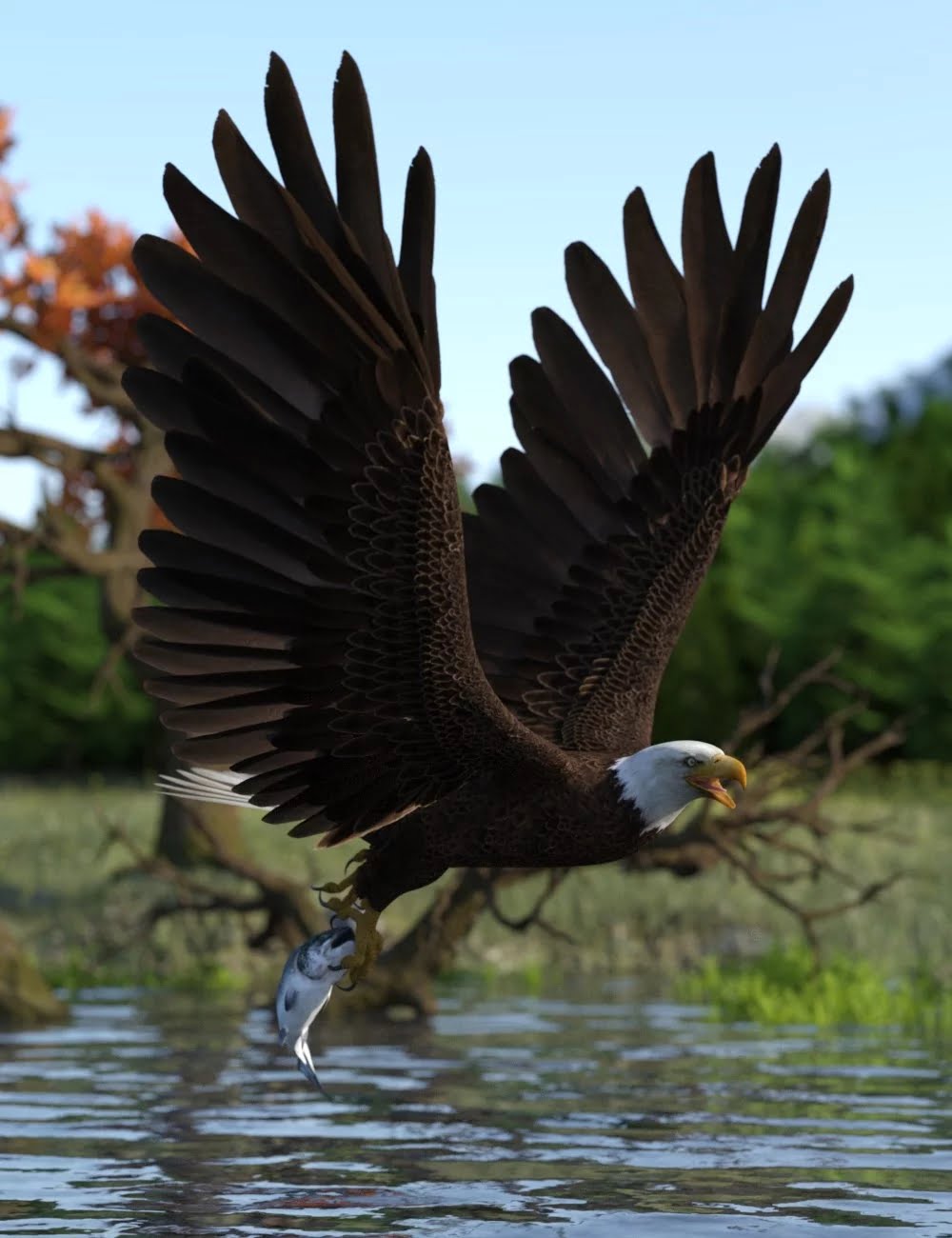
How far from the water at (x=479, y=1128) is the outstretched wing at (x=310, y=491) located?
61.9 inches

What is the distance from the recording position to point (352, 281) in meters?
6.18

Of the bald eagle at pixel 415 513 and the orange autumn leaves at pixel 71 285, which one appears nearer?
the bald eagle at pixel 415 513

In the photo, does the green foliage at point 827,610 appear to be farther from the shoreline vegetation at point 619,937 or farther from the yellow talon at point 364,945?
the yellow talon at point 364,945

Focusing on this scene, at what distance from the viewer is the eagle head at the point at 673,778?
7055mm

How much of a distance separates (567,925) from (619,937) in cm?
43

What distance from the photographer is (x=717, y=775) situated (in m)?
7.05

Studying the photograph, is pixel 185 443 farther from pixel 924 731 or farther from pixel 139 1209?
pixel 924 731

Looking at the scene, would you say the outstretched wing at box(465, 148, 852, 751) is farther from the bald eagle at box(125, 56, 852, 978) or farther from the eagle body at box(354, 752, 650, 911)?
the eagle body at box(354, 752, 650, 911)

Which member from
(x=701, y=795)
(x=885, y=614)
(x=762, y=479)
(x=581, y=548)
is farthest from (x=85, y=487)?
(x=762, y=479)

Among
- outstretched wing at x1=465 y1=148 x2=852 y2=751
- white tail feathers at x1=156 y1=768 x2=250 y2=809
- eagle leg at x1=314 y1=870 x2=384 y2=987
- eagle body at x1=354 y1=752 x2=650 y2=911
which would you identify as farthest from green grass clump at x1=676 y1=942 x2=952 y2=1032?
white tail feathers at x1=156 y1=768 x2=250 y2=809

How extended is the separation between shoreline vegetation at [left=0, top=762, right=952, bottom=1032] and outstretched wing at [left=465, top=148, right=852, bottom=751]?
4835 mm

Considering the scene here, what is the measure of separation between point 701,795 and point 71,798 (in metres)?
24.2

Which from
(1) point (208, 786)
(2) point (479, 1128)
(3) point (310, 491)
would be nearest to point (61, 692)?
(2) point (479, 1128)

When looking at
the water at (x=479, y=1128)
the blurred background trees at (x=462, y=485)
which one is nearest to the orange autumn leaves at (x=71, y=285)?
the blurred background trees at (x=462, y=485)
